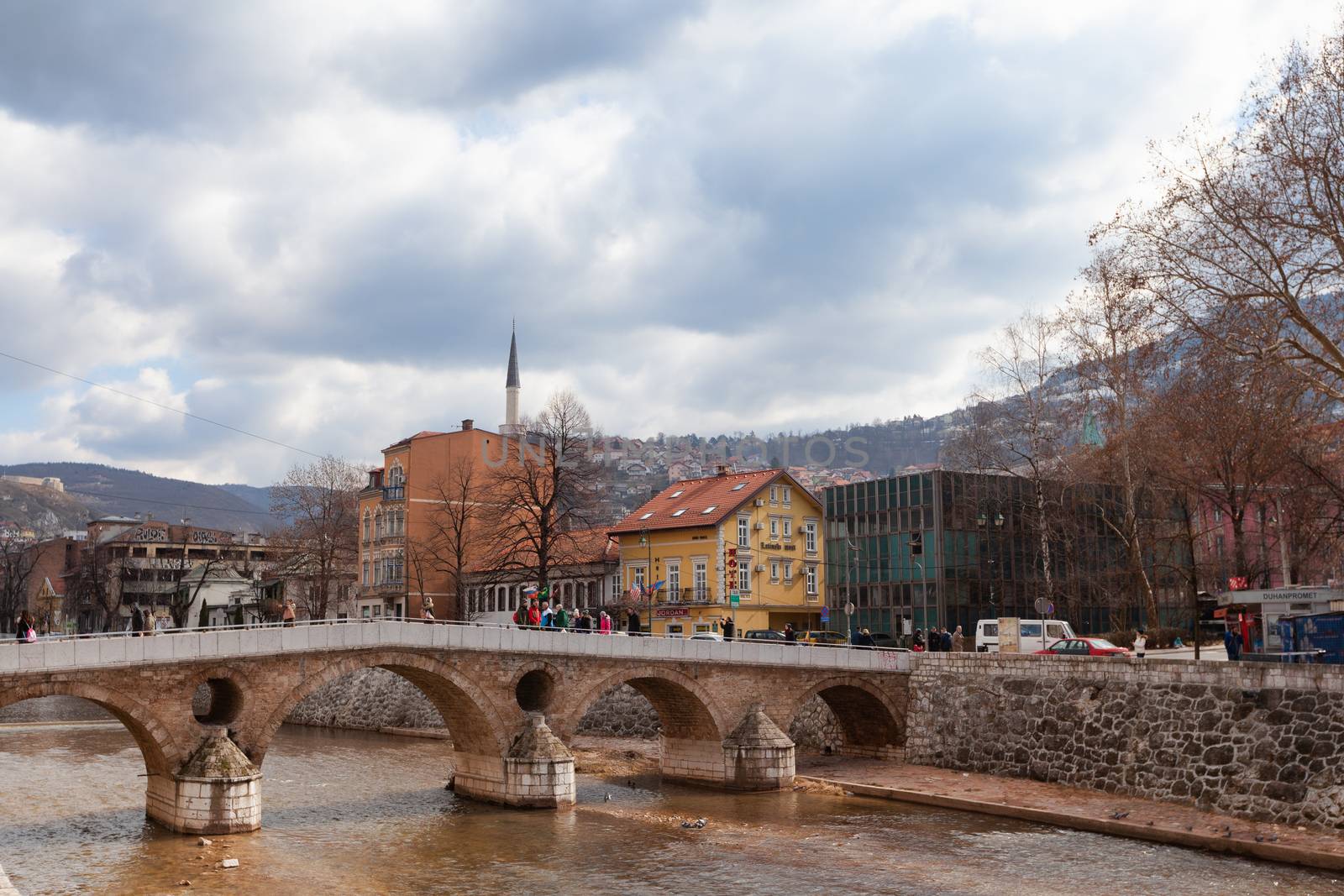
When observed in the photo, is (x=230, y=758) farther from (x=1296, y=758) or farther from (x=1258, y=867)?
(x=1296, y=758)

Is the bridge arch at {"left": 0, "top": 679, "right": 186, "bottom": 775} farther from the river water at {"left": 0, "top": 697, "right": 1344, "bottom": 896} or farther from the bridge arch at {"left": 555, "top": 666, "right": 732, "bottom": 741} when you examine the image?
the bridge arch at {"left": 555, "top": 666, "right": 732, "bottom": 741}

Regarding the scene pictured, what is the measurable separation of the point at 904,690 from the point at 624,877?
16265 millimetres

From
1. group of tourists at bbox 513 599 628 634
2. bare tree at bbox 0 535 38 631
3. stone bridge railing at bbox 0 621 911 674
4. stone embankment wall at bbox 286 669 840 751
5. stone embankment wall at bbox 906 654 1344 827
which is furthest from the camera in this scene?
bare tree at bbox 0 535 38 631

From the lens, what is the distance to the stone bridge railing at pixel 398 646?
23219 millimetres

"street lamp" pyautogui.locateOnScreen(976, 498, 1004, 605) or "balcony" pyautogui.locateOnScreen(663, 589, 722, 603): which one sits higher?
"street lamp" pyautogui.locateOnScreen(976, 498, 1004, 605)

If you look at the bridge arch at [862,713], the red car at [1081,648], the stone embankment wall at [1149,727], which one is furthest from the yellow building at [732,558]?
the red car at [1081,648]

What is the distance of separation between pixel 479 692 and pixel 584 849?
6330 mm

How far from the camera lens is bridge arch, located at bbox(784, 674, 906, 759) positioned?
34.7 meters

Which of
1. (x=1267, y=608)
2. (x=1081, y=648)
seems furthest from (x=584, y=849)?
(x=1267, y=608)

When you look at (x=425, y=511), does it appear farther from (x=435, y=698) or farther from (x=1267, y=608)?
(x=1267, y=608)

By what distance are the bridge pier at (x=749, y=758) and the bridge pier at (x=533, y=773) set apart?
527 cm

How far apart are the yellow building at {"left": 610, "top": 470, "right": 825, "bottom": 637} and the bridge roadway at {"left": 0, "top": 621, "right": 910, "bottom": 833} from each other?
14.0 metres

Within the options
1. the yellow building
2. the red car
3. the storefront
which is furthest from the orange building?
the storefront

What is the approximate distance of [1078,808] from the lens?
26781 mm
